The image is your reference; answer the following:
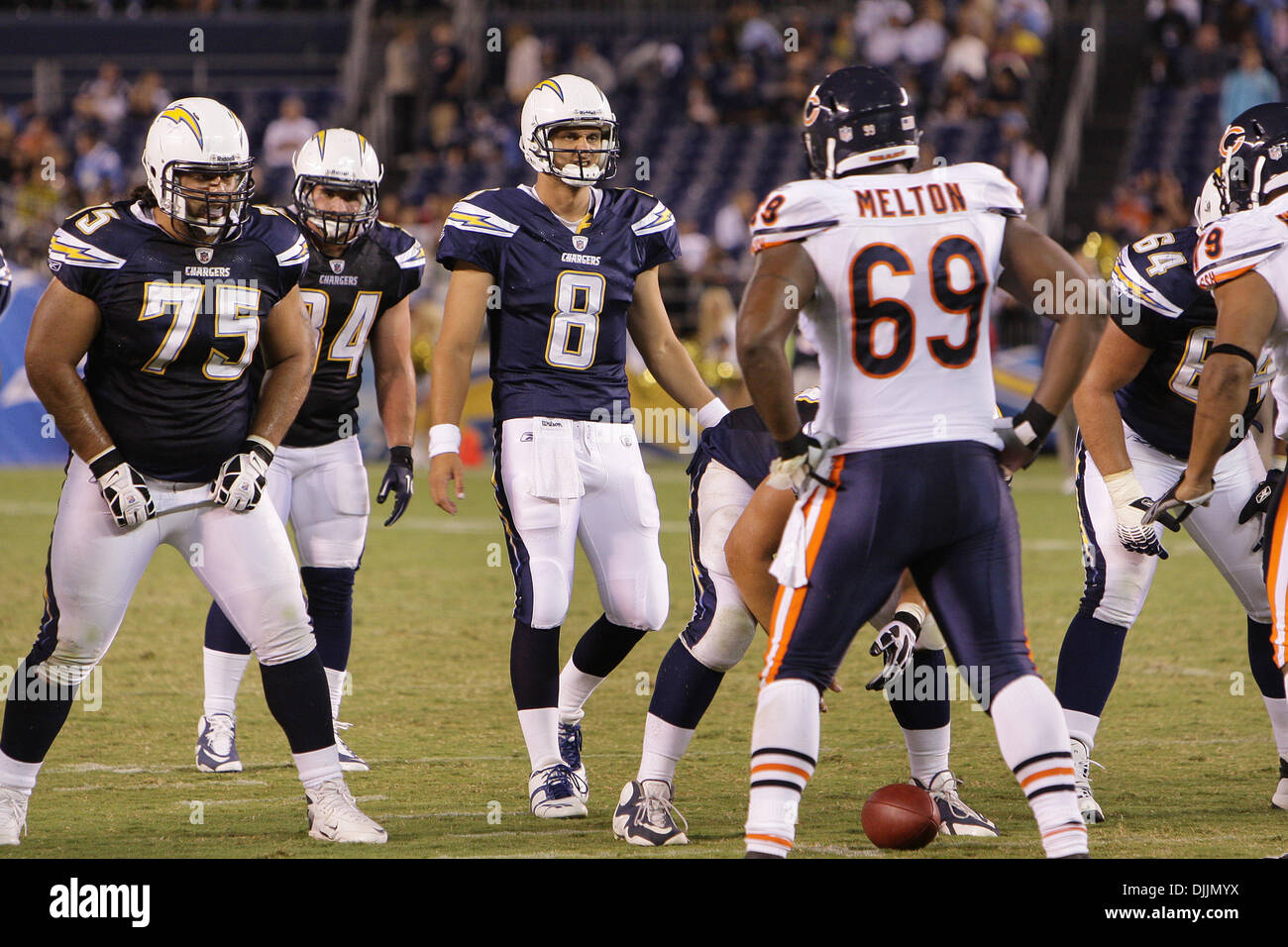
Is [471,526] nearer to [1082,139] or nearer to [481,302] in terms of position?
[481,302]

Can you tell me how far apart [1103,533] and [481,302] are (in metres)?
1.98

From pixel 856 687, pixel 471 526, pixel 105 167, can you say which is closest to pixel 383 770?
pixel 856 687

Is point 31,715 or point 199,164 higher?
point 199,164

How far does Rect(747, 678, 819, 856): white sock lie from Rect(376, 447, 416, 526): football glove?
205 cm

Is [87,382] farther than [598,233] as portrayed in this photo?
No

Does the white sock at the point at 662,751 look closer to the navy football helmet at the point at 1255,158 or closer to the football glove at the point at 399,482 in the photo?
the football glove at the point at 399,482

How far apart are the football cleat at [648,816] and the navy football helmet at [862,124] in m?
1.74

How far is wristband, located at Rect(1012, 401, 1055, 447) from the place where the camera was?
372cm

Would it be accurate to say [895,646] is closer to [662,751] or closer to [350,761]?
[662,751]

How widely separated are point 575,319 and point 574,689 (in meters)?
1.17

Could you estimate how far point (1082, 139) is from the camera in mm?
18250

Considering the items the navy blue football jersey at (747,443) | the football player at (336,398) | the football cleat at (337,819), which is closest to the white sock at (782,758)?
the navy blue football jersey at (747,443)

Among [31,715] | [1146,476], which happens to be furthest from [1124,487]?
[31,715]

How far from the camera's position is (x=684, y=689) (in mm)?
4477
